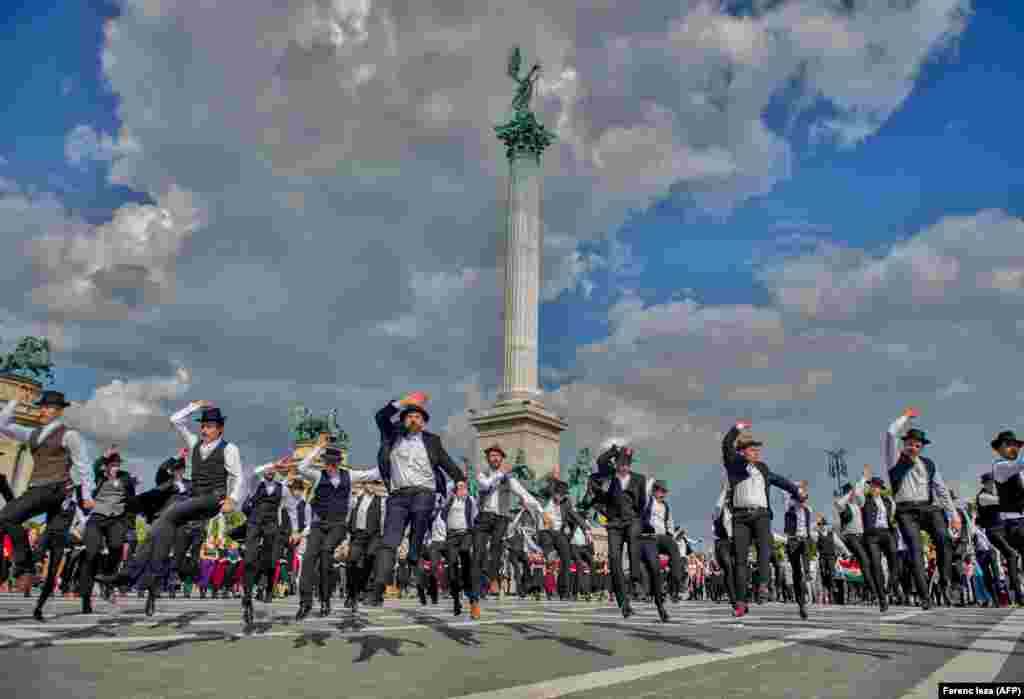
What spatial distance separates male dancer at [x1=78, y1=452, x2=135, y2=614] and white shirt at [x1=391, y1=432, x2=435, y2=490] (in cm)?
559

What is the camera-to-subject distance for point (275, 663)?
5555 mm

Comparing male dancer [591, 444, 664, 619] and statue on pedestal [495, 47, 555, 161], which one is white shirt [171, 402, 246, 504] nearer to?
male dancer [591, 444, 664, 619]

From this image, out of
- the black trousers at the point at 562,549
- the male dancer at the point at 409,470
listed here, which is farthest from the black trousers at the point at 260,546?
the black trousers at the point at 562,549

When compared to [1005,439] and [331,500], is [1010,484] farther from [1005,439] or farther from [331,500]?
[331,500]

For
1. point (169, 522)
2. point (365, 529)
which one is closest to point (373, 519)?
point (365, 529)

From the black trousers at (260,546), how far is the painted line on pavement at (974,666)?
676 cm

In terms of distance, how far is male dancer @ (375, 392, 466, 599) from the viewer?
7555 mm

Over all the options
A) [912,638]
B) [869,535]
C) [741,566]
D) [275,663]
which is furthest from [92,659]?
[869,535]

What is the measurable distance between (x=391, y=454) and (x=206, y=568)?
2042cm

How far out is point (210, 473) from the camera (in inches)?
329

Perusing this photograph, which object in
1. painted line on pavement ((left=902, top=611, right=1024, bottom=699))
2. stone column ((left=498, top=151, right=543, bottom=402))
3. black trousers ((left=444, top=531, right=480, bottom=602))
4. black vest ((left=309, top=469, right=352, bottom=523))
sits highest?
stone column ((left=498, top=151, right=543, bottom=402))

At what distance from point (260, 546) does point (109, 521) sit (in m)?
3.14

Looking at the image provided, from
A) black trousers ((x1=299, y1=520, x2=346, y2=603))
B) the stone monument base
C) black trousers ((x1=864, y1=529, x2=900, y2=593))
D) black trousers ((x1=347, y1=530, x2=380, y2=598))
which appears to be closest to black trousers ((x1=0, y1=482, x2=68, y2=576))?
black trousers ((x1=299, y1=520, x2=346, y2=603))

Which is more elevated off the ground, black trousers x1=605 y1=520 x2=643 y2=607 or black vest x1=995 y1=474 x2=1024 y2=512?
black vest x1=995 y1=474 x2=1024 y2=512
